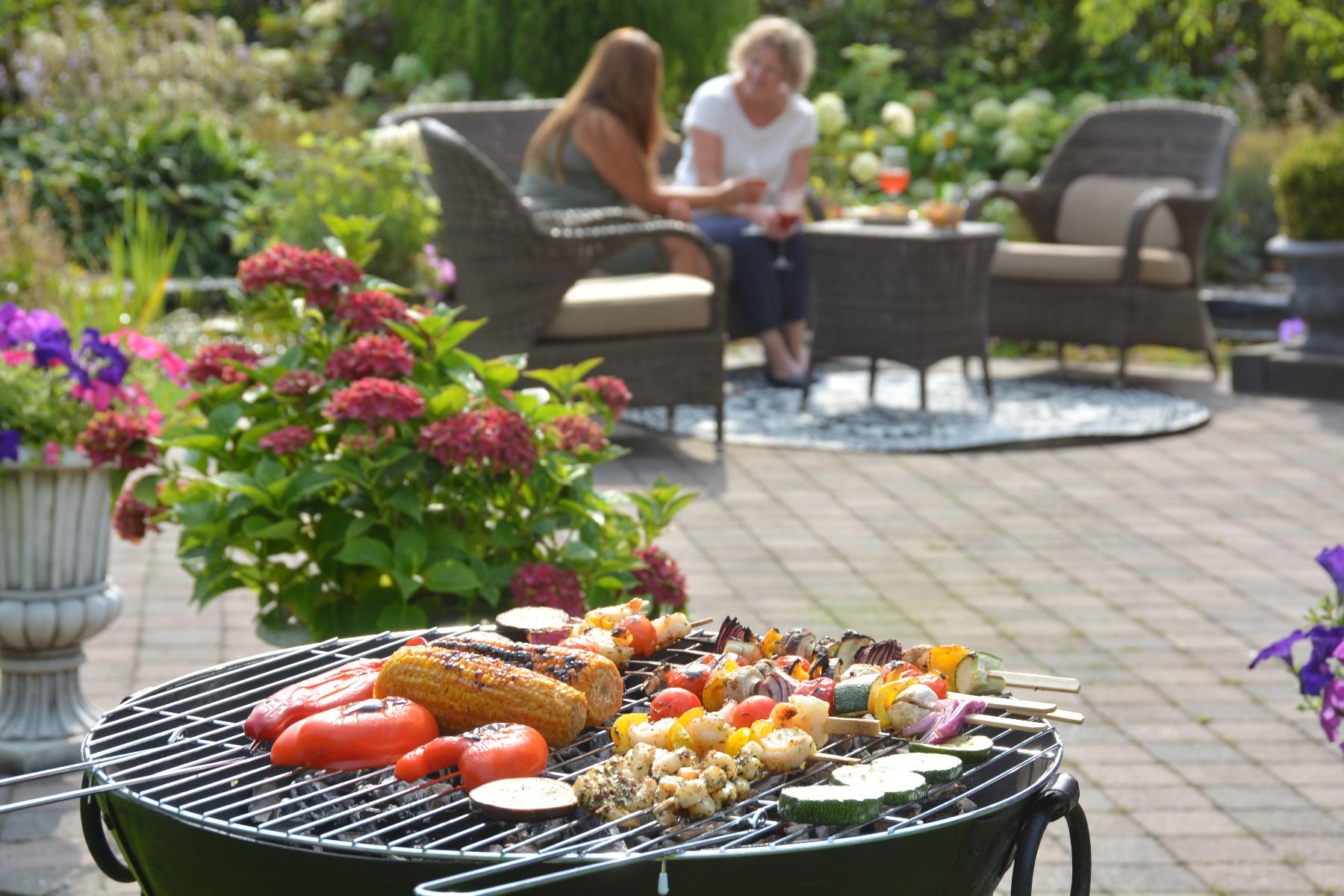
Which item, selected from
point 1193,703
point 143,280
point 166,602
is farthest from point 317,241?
point 1193,703

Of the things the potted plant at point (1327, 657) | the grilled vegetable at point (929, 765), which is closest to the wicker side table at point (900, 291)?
the potted plant at point (1327, 657)

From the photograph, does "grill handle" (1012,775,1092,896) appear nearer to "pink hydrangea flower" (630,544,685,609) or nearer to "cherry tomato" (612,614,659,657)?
"cherry tomato" (612,614,659,657)

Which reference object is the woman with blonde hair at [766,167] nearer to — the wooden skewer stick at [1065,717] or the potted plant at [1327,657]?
the potted plant at [1327,657]

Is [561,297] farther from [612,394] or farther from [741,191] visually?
[612,394]

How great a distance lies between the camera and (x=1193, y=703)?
146 inches

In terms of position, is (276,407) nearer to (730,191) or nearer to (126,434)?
(126,434)

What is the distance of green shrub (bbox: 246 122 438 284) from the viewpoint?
6.46 meters

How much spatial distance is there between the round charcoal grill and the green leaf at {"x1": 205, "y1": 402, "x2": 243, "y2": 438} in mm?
1148

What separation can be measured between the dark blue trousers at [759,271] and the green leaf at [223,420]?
4.28 metres

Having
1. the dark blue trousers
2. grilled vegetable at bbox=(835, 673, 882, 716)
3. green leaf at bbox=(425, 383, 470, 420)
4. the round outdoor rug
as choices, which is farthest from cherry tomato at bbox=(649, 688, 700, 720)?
the dark blue trousers

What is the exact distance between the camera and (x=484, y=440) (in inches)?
108

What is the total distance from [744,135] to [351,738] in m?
5.87

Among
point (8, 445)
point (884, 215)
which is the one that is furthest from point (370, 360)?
point (884, 215)

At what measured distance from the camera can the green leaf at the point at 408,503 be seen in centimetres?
279
